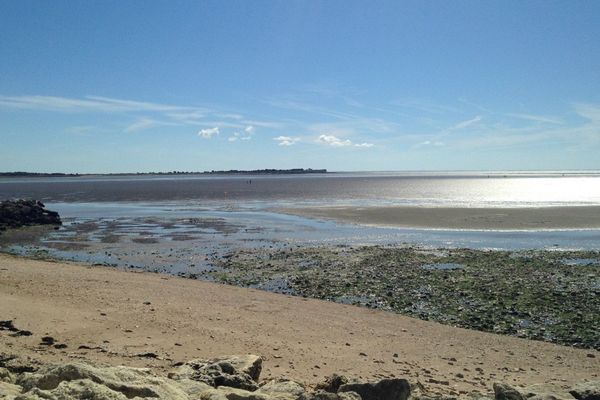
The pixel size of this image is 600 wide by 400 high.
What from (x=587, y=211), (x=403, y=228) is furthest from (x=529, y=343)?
(x=587, y=211)

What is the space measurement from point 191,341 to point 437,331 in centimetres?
638

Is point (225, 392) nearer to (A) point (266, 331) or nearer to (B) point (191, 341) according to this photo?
(B) point (191, 341)

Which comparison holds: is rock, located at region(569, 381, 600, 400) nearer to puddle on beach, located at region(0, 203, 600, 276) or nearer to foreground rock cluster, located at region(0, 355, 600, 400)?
foreground rock cluster, located at region(0, 355, 600, 400)

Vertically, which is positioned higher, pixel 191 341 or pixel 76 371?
pixel 76 371

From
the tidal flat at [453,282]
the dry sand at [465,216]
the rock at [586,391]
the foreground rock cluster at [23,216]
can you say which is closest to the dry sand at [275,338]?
the tidal flat at [453,282]

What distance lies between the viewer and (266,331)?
12953 mm

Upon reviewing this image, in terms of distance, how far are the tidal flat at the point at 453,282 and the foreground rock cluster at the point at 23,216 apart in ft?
74.3

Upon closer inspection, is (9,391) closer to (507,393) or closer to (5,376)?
(5,376)

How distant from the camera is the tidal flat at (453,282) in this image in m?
14.6

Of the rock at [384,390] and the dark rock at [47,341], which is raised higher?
the rock at [384,390]

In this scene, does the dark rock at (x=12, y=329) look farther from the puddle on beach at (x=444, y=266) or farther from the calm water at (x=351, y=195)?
the calm water at (x=351, y=195)

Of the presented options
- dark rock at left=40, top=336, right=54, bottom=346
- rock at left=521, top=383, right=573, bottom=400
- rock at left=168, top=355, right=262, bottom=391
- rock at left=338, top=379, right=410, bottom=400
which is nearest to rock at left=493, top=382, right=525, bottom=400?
rock at left=521, top=383, right=573, bottom=400

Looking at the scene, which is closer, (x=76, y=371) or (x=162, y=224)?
(x=76, y=371)

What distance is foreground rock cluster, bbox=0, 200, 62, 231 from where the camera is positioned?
40188mm
